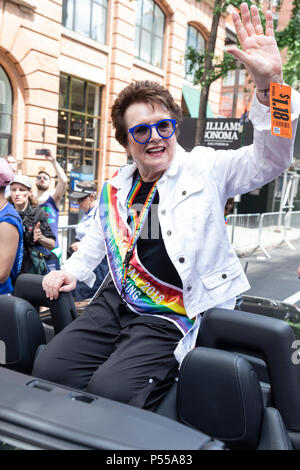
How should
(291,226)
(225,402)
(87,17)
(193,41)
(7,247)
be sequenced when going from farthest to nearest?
1. (193,41)
2. (291,226)
3. (87,17)
4. (7,247)
5. (225,402)

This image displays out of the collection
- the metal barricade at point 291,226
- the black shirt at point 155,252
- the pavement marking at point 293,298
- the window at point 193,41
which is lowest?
the pavement marking at point 293,298

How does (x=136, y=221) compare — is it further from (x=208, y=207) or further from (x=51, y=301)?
(x=51, y=301)

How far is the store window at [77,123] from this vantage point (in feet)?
46.1

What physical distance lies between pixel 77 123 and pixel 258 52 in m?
13.5

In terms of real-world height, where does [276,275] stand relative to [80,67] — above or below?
below

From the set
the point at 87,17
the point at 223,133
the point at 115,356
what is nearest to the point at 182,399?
the point at 115,356

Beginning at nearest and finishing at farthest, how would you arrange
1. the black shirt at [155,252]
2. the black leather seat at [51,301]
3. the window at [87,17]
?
1. the black shirt at [155,252]
2. the black leather seat at [51,301]
3. the window at [87,17]

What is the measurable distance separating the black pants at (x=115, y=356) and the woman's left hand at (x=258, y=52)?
43.9 inches

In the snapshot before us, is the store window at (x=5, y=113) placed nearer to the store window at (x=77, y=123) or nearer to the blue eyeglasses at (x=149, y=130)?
the store window at (x=77, y=123)

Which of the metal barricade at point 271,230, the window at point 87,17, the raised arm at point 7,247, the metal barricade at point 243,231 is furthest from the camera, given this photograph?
the window at point 87,17

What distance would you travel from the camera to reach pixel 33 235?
15.7 ft

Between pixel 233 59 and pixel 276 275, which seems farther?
pixel 233 59

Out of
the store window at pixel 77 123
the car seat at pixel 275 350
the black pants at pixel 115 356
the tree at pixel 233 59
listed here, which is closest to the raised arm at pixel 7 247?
the black pants at pixel 115 356

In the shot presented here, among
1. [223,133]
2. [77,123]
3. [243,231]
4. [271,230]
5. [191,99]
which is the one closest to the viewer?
[223,133]
